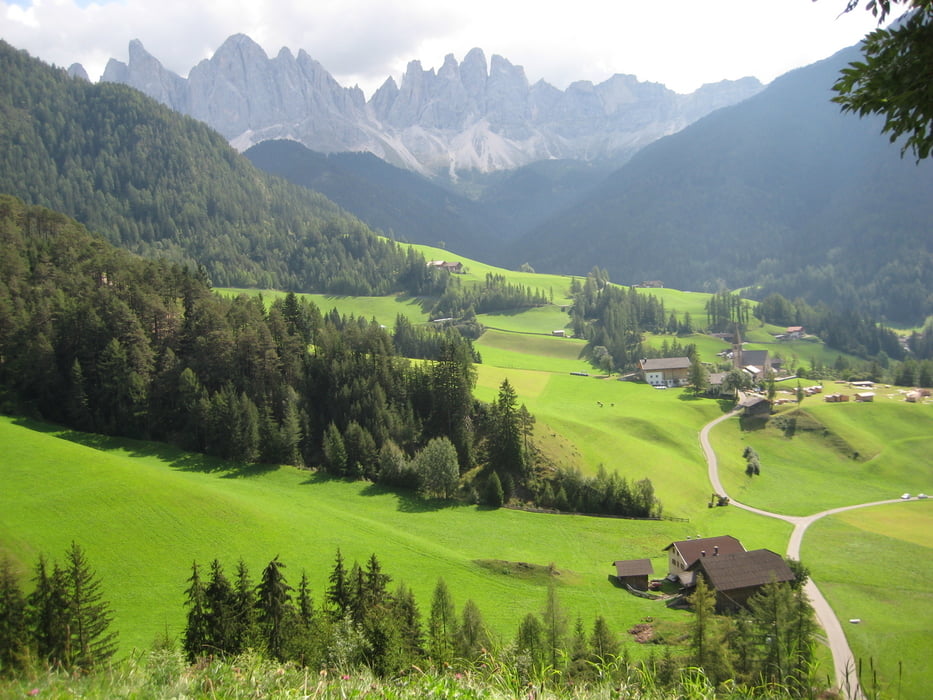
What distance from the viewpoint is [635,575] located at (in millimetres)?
56562

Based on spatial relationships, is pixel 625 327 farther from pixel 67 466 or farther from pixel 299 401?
pixel 67 466

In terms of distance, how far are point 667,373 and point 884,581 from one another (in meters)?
94.2

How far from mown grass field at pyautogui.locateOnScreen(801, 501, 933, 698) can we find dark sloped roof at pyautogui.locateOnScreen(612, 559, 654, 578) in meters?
16.4

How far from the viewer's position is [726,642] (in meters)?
→ 36.3

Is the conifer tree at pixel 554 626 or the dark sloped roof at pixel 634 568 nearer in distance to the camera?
the conifer tree at pixel 554 626

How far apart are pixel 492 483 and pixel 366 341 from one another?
33.4 meters

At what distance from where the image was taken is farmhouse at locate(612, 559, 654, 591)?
185 feet

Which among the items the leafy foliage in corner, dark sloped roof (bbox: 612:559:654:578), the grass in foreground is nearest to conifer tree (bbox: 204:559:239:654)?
the grass in foreground

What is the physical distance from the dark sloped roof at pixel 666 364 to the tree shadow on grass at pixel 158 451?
346ft

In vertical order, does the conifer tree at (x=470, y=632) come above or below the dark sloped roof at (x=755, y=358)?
below

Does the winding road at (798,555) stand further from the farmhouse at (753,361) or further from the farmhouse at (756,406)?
the farmhouse at (753,361)

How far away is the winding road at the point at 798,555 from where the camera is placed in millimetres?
42875

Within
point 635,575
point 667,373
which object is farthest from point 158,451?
point 667,373

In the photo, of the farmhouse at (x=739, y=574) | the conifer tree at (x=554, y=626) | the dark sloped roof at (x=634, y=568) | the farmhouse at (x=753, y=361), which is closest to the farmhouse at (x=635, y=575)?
the dark sloped roof at (x=634, y=568)
